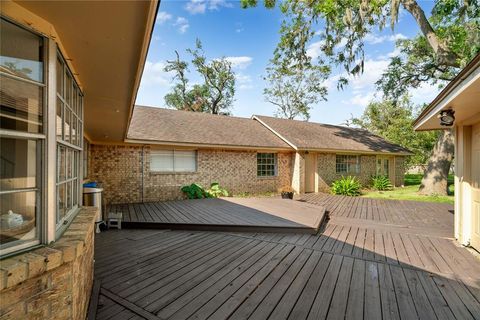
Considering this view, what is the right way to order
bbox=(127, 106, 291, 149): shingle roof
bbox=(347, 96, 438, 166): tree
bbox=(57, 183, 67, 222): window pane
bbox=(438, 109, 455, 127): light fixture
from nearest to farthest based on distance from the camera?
bbox=(57, 183, 67, 222): window pane → bbox=(438, 109, 455, 127): light fixture → bbox=(127, 106, 291, 149): shingle roof → bbox=(347, 96, 438, 166): tree

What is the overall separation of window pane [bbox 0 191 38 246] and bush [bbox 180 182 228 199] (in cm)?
876

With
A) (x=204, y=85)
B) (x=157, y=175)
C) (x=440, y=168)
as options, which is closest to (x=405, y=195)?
(x=440, y=168)

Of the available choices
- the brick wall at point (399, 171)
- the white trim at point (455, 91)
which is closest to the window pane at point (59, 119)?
the white trim at point (455, 91)

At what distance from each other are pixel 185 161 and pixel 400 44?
558 inches

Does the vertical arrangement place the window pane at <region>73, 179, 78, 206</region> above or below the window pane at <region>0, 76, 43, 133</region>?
below

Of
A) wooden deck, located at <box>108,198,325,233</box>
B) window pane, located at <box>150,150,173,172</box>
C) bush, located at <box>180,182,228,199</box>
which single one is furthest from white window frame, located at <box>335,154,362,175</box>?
window pane, located at <box>150,150,173,172</box>

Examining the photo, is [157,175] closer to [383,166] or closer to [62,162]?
[62,162]

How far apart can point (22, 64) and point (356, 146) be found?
16.4 m

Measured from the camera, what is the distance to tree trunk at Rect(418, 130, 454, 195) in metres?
12.4

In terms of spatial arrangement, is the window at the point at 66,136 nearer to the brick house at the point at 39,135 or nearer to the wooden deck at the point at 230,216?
the brick house at the point at 39,135

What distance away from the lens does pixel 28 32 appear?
5.31 feet

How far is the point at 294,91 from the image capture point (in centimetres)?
2667

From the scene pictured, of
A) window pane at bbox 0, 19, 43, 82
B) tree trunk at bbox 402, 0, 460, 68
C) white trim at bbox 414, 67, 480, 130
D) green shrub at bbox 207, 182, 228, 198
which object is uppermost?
tree trunk at bbox 402, 0, 460, 68

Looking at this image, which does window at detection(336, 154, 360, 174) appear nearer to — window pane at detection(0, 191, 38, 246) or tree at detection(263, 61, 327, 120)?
tree at detection(263, 61, 327, 120)
